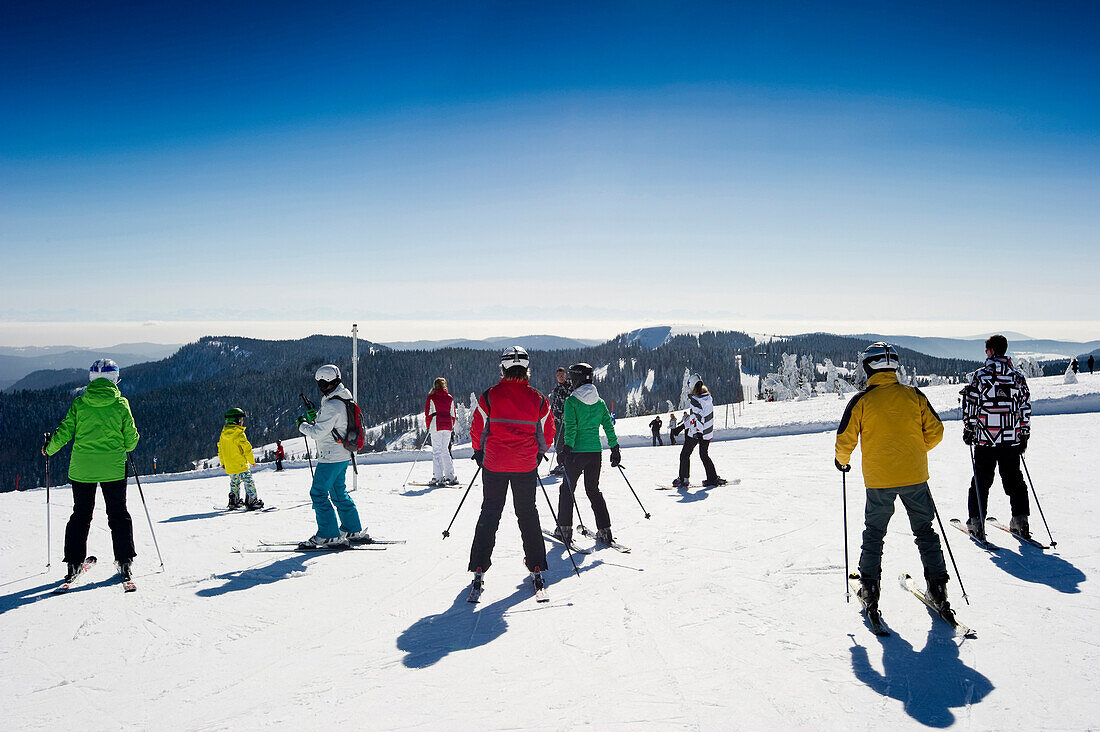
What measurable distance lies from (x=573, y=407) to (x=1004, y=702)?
4428mm

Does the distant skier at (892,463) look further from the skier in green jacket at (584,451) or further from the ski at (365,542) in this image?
the ski at (365,542)

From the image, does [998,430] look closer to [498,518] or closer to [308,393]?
[498,518]

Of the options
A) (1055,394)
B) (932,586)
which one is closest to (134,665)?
(932,586)

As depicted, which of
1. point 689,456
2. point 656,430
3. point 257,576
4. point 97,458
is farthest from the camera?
point 656,430

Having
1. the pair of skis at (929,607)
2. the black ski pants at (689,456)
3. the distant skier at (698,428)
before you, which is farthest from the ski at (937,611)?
the black ski pants at (689,456)

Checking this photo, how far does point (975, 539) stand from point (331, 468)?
7.35 m

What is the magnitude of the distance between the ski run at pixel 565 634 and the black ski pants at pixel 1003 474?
16.4 inches

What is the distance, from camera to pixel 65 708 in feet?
11.3

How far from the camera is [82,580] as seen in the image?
19.2ft

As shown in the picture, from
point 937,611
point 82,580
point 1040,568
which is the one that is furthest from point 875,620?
point 82,580

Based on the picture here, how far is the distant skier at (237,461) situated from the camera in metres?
9.77

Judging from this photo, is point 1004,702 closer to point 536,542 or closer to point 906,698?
point 906,698

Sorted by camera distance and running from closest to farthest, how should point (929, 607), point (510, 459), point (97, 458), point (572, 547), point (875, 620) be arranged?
point (875, 620)
point (929, 607)
point (510, 459)
point (97, 458)
point (572, 547)

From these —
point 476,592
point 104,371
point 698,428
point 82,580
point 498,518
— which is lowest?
point 82,580
